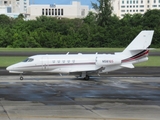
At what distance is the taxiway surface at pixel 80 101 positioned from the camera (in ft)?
60.7

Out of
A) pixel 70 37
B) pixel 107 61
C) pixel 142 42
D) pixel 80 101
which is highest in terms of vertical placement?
pixel 142 42

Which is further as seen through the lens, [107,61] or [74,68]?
[74,68]

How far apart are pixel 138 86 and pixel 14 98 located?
→ 10.5 metres

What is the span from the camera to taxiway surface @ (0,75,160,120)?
18.5m

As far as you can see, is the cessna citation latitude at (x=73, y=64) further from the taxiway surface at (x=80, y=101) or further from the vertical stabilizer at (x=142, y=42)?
the taxiway surface at (x=80, y=101)

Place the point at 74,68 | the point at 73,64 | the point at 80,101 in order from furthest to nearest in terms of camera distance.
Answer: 1. the point at 74,68
2. the point at 73,64
3. the point at 80,101

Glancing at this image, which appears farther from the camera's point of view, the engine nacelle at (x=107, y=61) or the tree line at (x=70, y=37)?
the tree line at (x=70, y=37)

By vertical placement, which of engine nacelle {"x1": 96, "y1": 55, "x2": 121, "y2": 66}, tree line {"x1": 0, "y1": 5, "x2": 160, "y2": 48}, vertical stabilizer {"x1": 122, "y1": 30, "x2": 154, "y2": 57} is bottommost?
tree line {"x1": 0, "y1": 5, "x2": 160, "y2": 48}

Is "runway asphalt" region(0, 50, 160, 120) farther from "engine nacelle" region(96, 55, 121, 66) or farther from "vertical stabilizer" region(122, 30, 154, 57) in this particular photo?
"vertical stabilizer" region(122, 30, 154, 57)

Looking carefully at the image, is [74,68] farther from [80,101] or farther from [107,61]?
[80,101]

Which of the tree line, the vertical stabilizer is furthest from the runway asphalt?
the tree line

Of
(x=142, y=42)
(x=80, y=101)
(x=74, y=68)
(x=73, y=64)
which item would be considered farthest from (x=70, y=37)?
(x=80, y=101)

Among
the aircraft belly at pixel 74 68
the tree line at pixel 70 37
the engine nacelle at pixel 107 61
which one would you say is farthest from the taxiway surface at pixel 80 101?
the tree line at pixel 70 37

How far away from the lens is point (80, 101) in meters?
23.0
